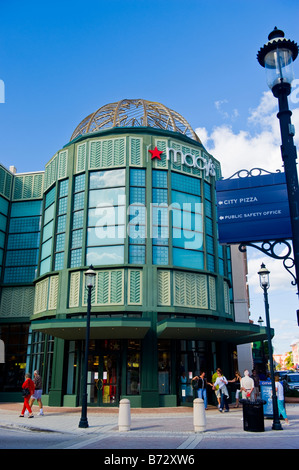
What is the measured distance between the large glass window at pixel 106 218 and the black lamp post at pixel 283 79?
15276mm

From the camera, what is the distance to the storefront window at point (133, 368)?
21.0 metres

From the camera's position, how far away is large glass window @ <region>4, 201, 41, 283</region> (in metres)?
27.3

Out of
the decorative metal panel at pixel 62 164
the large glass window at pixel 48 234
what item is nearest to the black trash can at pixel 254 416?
the large glass window at pixel 48 234

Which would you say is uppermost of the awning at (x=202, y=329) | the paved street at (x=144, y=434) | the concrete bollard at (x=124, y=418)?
the awning at (x=202, y=329)

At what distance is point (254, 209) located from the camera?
1066 cm

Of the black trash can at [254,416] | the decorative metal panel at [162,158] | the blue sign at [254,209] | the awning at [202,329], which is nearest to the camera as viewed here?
the blue sign at [254,209]

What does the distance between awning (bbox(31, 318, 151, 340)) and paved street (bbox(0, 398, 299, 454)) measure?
3604 millimetres

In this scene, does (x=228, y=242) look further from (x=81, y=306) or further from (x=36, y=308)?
(x=36, y=308)

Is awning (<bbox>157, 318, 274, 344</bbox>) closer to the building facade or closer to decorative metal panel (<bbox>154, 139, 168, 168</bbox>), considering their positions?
the building facade

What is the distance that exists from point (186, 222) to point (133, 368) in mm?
8140

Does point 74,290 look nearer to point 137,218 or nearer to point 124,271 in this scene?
point 124,271

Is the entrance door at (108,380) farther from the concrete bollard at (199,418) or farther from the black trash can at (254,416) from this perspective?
the black trash can at (254,416)

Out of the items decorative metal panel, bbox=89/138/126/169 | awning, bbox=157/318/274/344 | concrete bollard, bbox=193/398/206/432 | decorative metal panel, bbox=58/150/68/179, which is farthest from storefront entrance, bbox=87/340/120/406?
decorative metal panel, bbox=58/150/68/179

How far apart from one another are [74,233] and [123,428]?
12586mm
